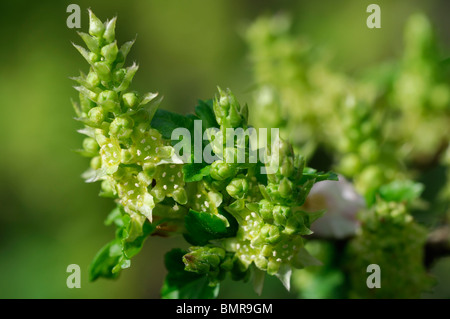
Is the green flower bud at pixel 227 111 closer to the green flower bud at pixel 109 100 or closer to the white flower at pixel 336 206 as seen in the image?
the green flower bud at pixel 109 100

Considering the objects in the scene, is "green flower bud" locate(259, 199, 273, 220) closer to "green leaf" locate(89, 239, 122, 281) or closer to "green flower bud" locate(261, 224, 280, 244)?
"green flower bud" locate(261, 224, 280, 244)

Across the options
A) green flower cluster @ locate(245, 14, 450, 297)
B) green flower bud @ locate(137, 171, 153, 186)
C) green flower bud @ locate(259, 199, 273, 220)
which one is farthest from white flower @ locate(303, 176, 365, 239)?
green flower bud @ locate(137, 171, 153, 186)

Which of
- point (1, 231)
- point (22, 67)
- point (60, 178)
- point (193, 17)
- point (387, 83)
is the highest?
point (193, 17)

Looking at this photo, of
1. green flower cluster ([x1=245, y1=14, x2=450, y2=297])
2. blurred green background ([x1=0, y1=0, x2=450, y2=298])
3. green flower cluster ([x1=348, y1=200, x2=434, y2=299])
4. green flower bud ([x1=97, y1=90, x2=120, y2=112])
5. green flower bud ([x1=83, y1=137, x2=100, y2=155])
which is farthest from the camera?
blurred green background ([x1=0, y1=0, x2=450, y2=298])

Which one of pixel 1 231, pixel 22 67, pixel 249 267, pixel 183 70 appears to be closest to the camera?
pixel 249 267

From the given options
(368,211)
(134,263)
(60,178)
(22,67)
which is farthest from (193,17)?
(368,211)
